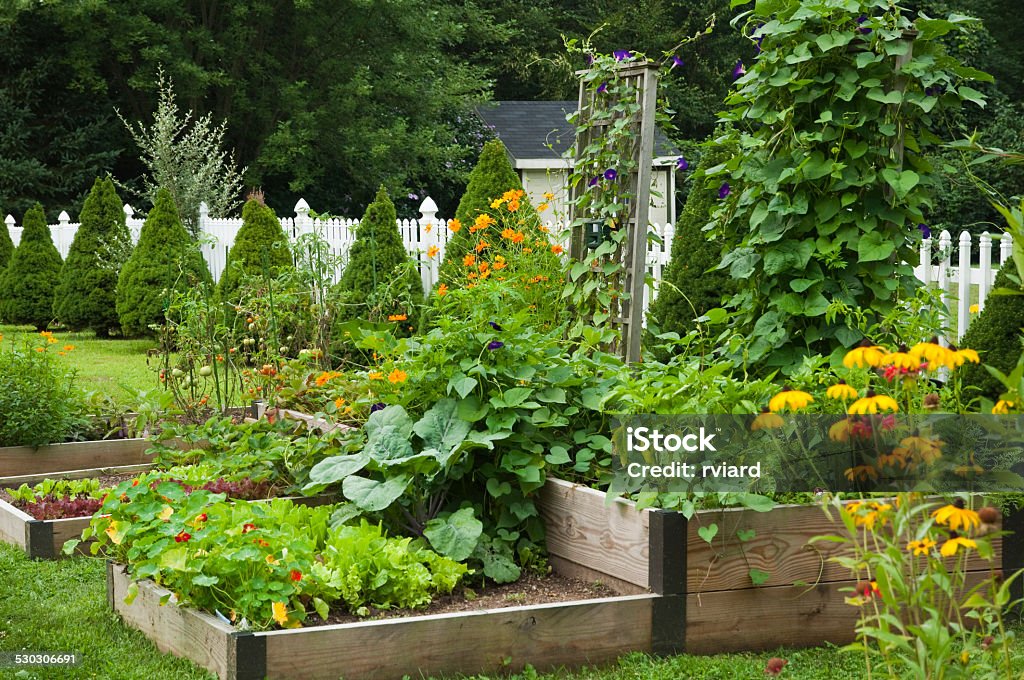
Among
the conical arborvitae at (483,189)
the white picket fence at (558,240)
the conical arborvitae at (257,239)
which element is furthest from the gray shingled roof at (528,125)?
the conical arborvitae at (483,189)

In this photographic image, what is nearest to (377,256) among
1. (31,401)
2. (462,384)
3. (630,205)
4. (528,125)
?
(31,401)

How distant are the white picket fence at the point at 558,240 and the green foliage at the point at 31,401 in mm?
1349

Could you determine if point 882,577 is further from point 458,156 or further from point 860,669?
point 458,156

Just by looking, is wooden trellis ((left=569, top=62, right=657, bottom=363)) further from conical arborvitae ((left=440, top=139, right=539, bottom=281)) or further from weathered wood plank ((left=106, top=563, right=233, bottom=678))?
conical arborvitae ((left=440, top=139, right=539, bottom=281))

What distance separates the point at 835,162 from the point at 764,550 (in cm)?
155

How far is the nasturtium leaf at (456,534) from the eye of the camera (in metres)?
3.48

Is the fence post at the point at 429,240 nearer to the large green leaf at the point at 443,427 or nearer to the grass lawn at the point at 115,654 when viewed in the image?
the large green leaf at the point at 443,427

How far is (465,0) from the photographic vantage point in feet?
88.7

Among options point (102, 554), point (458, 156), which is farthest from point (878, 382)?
point (458, 156)

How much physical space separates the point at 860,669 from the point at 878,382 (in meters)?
0.95

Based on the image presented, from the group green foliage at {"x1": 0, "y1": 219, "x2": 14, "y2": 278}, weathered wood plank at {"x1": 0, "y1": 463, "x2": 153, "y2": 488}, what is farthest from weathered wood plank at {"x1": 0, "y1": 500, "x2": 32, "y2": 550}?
green foliage at {"x1": 0, "y1": 219, "x2": 14, "y2": 278}

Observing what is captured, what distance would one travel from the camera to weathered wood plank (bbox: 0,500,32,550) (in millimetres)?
4320

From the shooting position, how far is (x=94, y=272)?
13539 millimetres

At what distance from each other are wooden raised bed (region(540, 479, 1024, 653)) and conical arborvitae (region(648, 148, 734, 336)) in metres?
3.44
